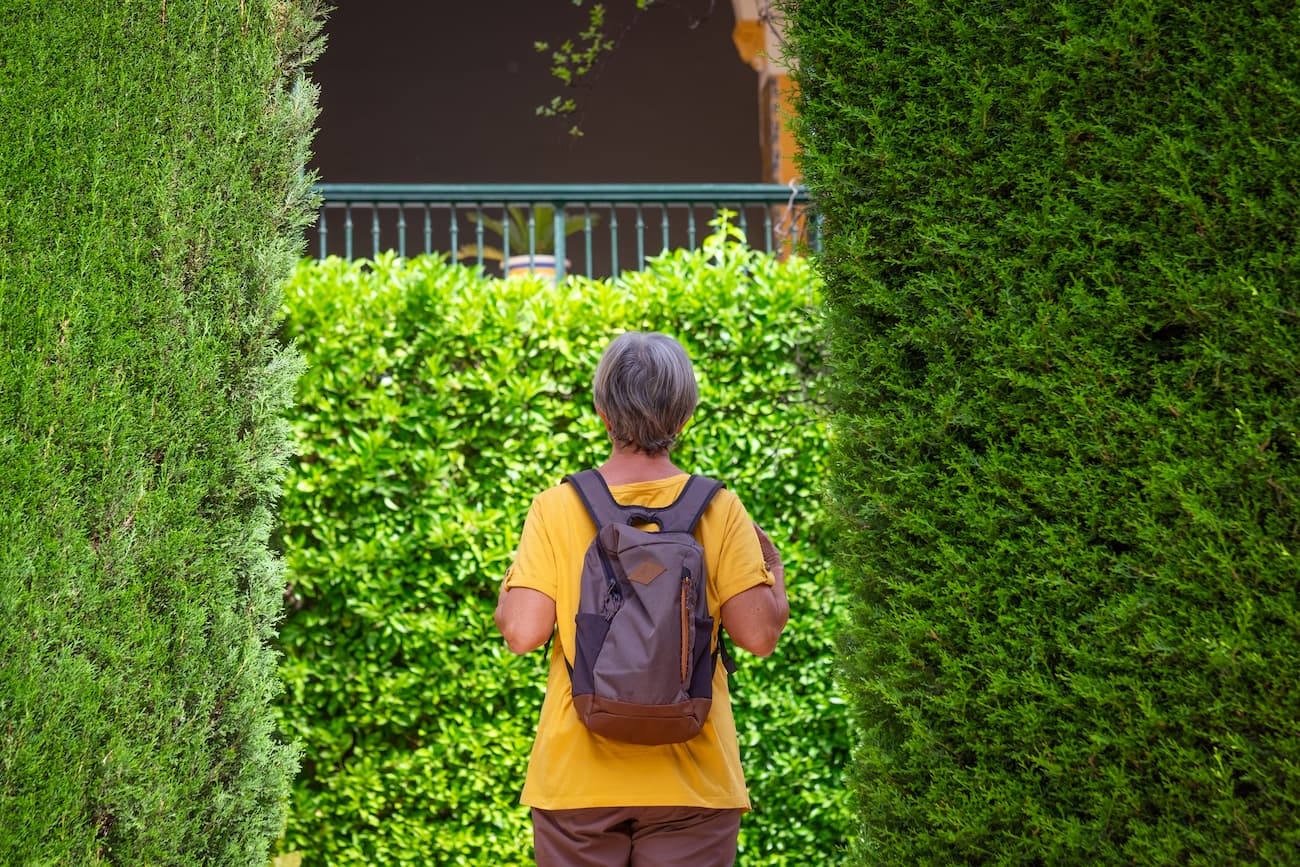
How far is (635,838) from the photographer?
2203 millimetres

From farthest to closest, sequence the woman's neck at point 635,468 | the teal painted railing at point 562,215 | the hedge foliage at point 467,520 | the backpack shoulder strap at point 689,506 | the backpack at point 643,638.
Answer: the teal painted railing at point 562,215, the hedge foliage at point 467,520, the woman's neck at point 635,468, the backpack shoulder strap at point 689,506, the backpack at point 643,638

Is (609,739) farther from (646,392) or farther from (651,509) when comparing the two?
(646,392)

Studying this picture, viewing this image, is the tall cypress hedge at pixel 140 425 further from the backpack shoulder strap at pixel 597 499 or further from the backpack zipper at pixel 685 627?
the backpack zipper at pixel 685 627

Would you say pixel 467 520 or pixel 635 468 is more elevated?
pixel 635 468

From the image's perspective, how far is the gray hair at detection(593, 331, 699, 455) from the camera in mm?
2355

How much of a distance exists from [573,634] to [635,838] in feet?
1.41

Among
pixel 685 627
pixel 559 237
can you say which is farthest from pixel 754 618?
pixel 559 237

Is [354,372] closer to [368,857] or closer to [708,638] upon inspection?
[368,857]

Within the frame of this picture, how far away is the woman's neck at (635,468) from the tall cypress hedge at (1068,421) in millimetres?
409

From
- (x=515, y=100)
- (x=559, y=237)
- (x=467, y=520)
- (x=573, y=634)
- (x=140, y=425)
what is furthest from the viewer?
(x=515, y=100)

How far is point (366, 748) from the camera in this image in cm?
441

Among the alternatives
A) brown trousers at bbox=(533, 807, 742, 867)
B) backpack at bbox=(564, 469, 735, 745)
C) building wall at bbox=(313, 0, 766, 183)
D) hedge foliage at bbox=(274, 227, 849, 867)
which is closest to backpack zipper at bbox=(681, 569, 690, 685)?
backpack at bbox=(564, 469, 735, 745)

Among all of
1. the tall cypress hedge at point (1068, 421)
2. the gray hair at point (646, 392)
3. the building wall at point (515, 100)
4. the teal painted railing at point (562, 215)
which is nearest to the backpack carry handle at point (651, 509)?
the gray hair at point (646, 392)

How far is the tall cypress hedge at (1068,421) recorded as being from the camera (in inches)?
77.5
